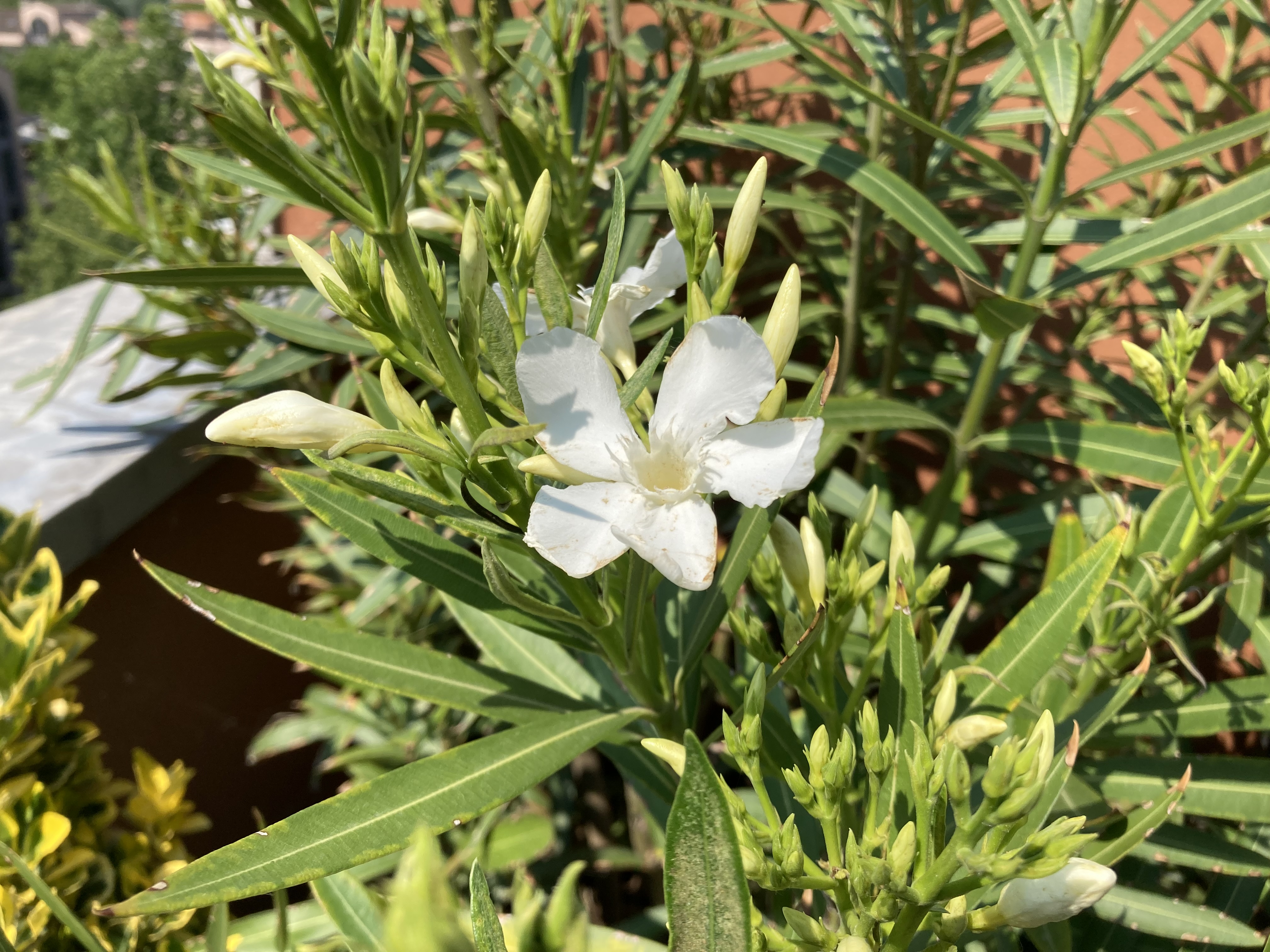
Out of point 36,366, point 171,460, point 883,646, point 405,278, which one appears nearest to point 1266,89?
point 883,646

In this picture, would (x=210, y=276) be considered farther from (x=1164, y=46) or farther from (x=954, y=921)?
(x=1164, y=46)

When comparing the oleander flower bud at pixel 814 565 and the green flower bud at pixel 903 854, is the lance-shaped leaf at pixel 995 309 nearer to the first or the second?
the oleander flower bud at pixel 814 565

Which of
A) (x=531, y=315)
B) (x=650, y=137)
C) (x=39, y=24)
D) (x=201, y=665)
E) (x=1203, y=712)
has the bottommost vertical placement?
(x=201, y=665)

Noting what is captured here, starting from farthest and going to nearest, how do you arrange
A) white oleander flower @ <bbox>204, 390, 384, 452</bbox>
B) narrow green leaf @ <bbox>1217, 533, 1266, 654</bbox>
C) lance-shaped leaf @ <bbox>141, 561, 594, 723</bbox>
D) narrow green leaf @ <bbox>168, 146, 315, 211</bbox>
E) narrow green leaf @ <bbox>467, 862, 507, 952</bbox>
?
narrow green leaf @ <bbox>168, 146, 315, 211</bbox> < narrow green leaf @ <bbox>1217, 533, 1266, 654</bbox> < lance-shaped leaf @ <bbox>141, 561, 594, 723</bbox> < white oleander flower @ <bbox>204, 390, 384, 452</bbox> < narrow green leaf @ <bbox>467, 862, 507, 952</bbox>

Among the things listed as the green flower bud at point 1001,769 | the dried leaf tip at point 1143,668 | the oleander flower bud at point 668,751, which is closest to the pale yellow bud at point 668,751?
the oleander flower bud at point 668,751

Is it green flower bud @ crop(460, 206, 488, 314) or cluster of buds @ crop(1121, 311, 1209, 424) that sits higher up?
green flower bud @ crop(460, 206, 488, 314)

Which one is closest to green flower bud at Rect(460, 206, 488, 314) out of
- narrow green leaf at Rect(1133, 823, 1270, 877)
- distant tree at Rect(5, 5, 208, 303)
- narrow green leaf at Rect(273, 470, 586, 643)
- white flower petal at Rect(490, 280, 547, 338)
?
white flower petal at Rect(490, 280, 547, 338)

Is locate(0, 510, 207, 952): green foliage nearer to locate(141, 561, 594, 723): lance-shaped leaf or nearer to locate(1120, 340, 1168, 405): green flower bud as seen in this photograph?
locate(141, 561, 594, 723): lance-shaped leaf

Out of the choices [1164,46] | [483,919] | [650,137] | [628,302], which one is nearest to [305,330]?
[650,137]
